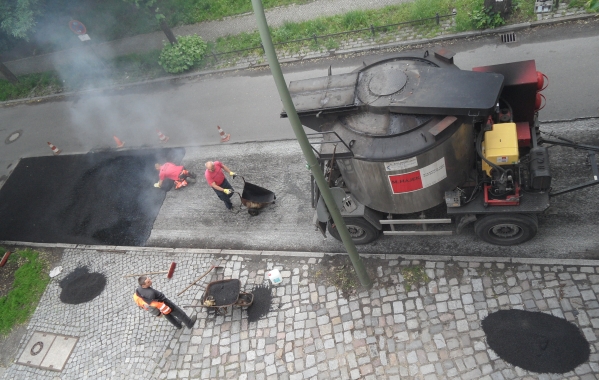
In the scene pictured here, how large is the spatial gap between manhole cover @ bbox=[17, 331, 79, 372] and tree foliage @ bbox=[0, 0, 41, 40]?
971cm

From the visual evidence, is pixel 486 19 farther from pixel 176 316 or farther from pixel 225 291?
pixel 176 316

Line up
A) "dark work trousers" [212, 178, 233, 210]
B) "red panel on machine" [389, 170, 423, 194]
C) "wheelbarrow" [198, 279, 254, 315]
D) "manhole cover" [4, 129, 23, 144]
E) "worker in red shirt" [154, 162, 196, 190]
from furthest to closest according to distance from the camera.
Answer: "manhole cover" [4, 129, 23, 144] < "worker in red shirt" [154, 162, 196, 190] < "dark work trousers" [212, 178, 233, 210] < "wheelbarrow" [198, 279, 254, 315] < "red panel on machine" [389, 170, 423, 194]

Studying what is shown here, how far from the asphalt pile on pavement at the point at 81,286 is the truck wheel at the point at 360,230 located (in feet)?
16.4

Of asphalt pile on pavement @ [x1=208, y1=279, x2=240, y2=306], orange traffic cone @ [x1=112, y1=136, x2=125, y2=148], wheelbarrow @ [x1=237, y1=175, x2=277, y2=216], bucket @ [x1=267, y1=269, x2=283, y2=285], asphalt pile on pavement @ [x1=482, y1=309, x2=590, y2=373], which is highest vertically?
orange traffic cone @ [x1=112, y1=136, x2=125, y2=148]

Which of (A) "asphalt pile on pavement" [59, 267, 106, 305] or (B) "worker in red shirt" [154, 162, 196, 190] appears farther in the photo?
(B) "worker in red shirt" [154, 162, 196, 190]

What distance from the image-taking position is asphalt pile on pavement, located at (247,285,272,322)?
7375mm

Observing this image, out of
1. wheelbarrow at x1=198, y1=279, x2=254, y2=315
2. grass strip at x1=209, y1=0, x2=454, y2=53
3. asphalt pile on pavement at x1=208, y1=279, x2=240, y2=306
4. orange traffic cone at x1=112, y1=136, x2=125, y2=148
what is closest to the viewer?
wheelbarrow at x1=198, y1=279, x2=254, y2=315

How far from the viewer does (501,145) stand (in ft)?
20.0

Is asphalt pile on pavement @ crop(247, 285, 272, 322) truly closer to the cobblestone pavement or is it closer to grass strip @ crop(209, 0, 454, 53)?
the cobblestone pavement

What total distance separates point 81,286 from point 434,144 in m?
7.68

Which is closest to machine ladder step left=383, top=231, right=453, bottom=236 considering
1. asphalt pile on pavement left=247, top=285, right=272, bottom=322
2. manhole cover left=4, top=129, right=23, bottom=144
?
asphalt pile on pavement left=247, top=285, right=272, bottom=322

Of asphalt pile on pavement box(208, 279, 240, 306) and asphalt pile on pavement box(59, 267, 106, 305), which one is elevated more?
asphalt pile on pavement box(59, 267, 106, 305)

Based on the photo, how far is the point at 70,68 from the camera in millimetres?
15602

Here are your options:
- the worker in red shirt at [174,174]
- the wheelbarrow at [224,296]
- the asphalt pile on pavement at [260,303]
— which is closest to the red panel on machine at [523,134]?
the asphalt pile on pavement at [260,303]
